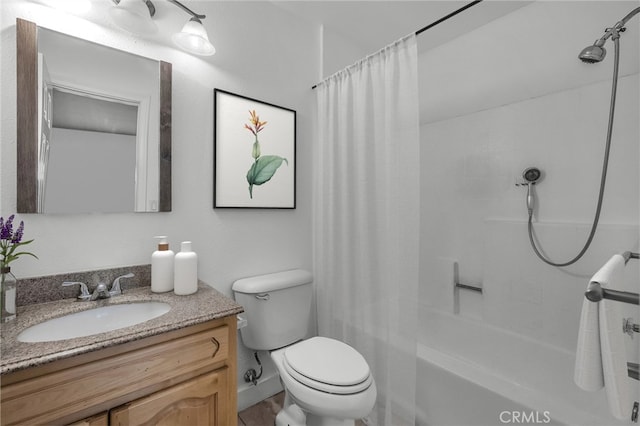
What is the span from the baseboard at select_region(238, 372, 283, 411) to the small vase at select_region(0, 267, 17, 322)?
115cm

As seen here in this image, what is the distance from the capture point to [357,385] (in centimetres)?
116

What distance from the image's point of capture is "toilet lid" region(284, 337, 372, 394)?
1.15m

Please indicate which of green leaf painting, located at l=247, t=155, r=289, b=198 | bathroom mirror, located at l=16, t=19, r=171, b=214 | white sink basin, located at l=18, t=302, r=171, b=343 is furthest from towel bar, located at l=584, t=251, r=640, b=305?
bathroom mirror, located at l=16, t=19, r=171, b=214

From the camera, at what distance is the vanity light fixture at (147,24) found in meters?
1.17

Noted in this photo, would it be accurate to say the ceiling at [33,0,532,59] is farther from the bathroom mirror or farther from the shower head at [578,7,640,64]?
the shower head at [578,7,640,64]

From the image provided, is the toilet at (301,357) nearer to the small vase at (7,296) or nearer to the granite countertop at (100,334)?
the granite countertop at (100,334)

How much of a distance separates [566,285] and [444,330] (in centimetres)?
86

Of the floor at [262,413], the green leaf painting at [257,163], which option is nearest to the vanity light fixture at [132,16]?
the green leaf painting at [257,163]

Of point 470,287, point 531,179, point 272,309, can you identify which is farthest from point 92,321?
point 531,179

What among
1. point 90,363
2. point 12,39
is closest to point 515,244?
point 90,363

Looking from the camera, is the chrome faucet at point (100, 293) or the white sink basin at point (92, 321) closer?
the white sink basin at point (92, 321)

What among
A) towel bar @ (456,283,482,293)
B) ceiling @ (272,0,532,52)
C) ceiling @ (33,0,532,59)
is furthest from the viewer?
towel bar @ (456,283,482,293)

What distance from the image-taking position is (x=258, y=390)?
5.74 feet

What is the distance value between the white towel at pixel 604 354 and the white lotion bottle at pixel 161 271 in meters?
1.48
